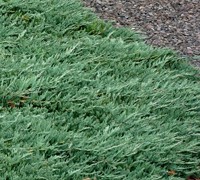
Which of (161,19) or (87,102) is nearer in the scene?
(87,102)

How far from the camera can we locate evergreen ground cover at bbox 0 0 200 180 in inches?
118

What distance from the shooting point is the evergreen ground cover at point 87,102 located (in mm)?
2994

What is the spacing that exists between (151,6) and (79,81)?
2.31 meters

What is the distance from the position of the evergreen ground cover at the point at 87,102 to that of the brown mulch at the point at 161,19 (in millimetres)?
476

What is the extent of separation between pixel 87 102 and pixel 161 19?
2.26m

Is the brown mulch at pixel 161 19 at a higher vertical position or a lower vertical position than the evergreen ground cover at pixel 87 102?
lower

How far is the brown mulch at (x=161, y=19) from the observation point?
513 cm

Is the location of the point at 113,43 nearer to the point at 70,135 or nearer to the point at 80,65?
the point at 80,65

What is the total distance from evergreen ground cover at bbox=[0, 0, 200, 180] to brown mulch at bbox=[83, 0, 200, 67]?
476 mm

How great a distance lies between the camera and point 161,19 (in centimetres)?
552

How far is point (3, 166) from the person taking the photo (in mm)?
2779

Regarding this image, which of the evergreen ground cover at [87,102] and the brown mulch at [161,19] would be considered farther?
the brown mulch at [161,19]

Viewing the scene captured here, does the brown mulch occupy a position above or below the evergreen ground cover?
below

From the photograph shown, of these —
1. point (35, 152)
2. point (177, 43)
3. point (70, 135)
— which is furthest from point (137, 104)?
point (177, 43)
